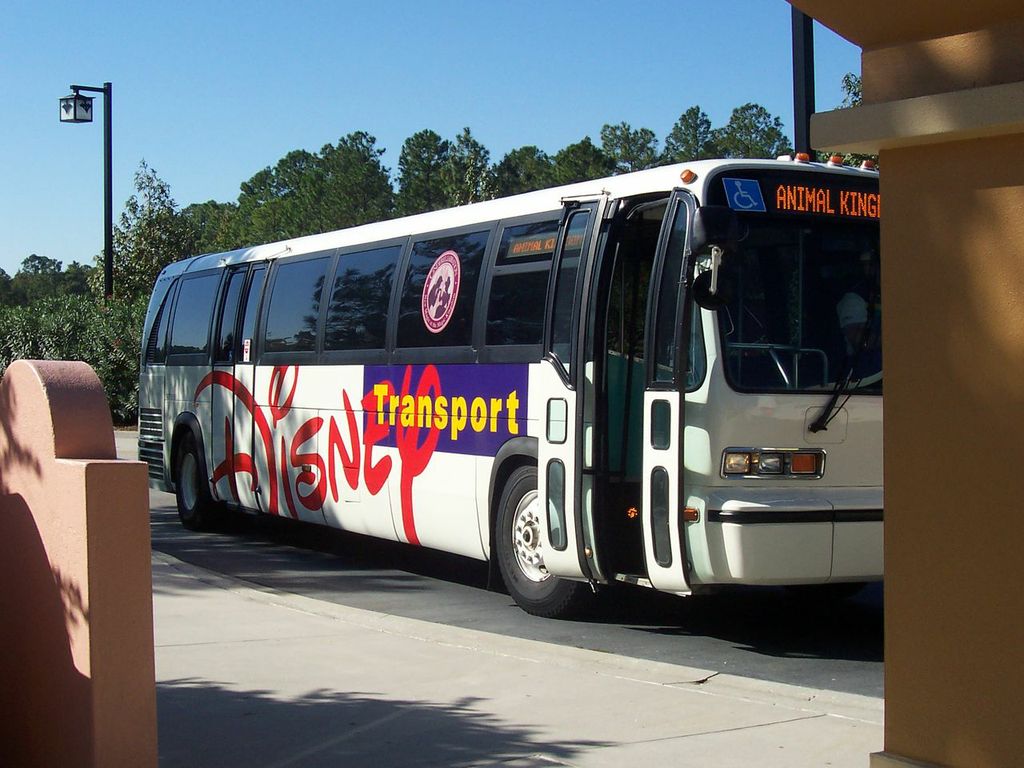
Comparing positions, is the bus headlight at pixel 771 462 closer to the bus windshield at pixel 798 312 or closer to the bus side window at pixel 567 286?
the bus windshield at pixel 798 312

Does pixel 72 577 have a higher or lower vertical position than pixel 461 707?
higher

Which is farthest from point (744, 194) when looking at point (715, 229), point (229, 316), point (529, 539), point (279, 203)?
point (279, 203)

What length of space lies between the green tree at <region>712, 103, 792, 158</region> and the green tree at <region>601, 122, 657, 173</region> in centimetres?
580

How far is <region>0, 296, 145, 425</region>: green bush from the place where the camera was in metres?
34.5

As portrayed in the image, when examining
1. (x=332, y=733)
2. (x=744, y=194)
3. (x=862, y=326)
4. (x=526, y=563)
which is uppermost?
(x=744, y=194)

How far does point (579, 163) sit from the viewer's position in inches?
4149

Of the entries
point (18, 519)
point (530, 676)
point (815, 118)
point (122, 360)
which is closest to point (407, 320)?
A: point (530, 676)

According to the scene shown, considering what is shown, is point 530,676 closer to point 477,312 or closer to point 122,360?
point 477,312

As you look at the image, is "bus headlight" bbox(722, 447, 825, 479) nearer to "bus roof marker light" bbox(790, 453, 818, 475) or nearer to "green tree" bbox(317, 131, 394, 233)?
"bus roof marker light" bbox(790, 453, 818, 475)

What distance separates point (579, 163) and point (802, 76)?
9561cm

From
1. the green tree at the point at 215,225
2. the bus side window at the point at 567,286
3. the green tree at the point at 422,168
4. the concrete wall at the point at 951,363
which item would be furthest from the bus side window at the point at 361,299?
the green tree at the point at 422,168

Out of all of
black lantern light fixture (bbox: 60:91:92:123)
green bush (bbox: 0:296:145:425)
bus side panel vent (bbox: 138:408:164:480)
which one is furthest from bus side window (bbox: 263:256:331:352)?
green bush (bbox: 0:296:145:425)

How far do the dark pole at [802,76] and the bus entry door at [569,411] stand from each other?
230 centimetres

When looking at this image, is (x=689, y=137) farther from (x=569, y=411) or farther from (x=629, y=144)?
(x=569, y=411)
